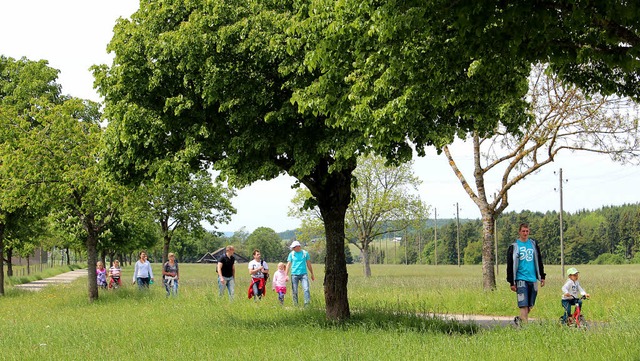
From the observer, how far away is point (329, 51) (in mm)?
9070

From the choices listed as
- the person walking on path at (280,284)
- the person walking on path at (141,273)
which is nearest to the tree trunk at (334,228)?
the person walking on path at (280,284)

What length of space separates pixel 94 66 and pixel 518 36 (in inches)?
353

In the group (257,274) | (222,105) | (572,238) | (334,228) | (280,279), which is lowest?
(572,238)

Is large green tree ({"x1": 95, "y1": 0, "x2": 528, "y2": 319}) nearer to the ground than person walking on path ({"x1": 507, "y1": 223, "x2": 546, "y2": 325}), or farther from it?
farther from it

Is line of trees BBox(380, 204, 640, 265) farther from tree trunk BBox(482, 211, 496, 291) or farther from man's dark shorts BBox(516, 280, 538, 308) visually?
man's dark shorts BBox(516, 280, 538, 308)

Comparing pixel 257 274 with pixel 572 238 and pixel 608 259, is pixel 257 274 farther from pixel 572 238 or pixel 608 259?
pixel 608 259

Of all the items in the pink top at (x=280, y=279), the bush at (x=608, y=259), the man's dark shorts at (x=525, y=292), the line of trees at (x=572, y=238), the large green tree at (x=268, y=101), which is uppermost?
the large green tree at (x=268, y=101)

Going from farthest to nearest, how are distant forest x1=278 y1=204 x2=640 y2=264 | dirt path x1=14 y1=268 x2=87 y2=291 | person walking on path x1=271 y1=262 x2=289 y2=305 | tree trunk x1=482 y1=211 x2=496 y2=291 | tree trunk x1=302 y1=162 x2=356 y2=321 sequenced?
distant forest x1=278 y1=204 x2=640 y2=264 < dirt path x1=14 y1=268 x2=87 y2=291 < tree trunk x1=482 y1=211 x2=496 y2=291 < person walking on path x1=271 y1=262 x2=289 y2=305 < tree trunk x1=302 y1=162 x2=356 y2=321

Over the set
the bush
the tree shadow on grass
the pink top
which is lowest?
the bush

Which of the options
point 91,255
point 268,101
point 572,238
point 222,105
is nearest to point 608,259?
point 572,238

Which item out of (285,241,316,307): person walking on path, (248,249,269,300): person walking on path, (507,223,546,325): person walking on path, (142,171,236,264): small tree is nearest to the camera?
(507,223,546,325): person walking on path

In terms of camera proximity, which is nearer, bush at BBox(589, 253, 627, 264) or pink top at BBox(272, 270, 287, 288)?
pink top at BBox(272, 270, 287, 288)

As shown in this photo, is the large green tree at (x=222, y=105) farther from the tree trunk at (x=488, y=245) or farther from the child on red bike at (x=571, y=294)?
the tree trunk at (x=488, y=245)

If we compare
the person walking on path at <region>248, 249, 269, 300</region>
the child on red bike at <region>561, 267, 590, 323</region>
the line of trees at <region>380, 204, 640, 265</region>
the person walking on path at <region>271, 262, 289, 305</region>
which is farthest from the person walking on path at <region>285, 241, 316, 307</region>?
the line of trees at <region>380, 204, 640, 265</region>
